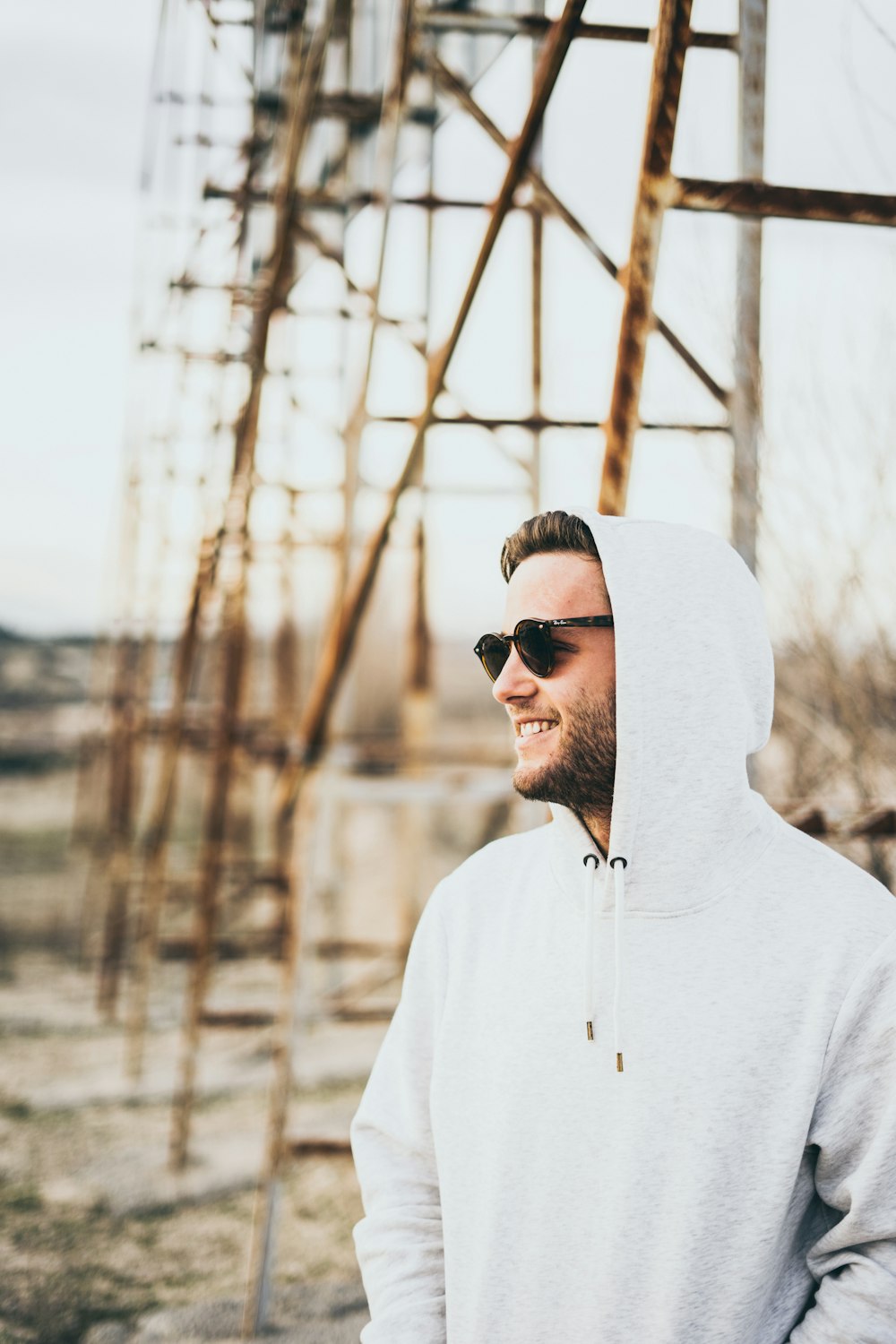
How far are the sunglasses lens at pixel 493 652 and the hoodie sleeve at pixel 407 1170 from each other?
1.19ft

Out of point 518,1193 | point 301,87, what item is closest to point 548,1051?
point 518,1193

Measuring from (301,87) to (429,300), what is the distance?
1.67 meters

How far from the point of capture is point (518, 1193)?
56.6 inches

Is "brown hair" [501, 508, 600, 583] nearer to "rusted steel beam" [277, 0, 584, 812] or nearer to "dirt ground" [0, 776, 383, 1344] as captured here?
"rusted steel beam" [277, 0, 584, 812]

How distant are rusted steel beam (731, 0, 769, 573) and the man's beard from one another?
100 cm

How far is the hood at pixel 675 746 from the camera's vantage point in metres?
1.42

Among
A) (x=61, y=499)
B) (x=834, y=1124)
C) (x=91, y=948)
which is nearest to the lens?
(x=834, y=1124)

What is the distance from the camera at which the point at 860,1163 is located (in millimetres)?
1266

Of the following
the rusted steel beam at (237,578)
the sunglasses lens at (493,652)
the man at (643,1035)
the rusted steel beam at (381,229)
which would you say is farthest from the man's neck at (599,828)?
the rusted steel beam at (237,578)

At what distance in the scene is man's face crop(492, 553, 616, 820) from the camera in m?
1.49

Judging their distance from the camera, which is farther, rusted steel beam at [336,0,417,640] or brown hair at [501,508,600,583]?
rusted steel beam at [336,0,417,640]

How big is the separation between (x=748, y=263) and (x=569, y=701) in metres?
1.68

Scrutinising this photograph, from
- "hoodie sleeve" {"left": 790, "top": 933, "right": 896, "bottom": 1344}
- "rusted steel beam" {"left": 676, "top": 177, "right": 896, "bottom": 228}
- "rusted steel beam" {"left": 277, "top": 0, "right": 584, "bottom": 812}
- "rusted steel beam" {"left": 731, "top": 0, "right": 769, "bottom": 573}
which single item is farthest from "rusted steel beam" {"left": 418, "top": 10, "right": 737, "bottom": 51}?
"hoodie sleeve" {"left": 790, "top": 933, "right": 896, "bottom": 1344}

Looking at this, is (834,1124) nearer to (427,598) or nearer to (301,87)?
(301,87)
